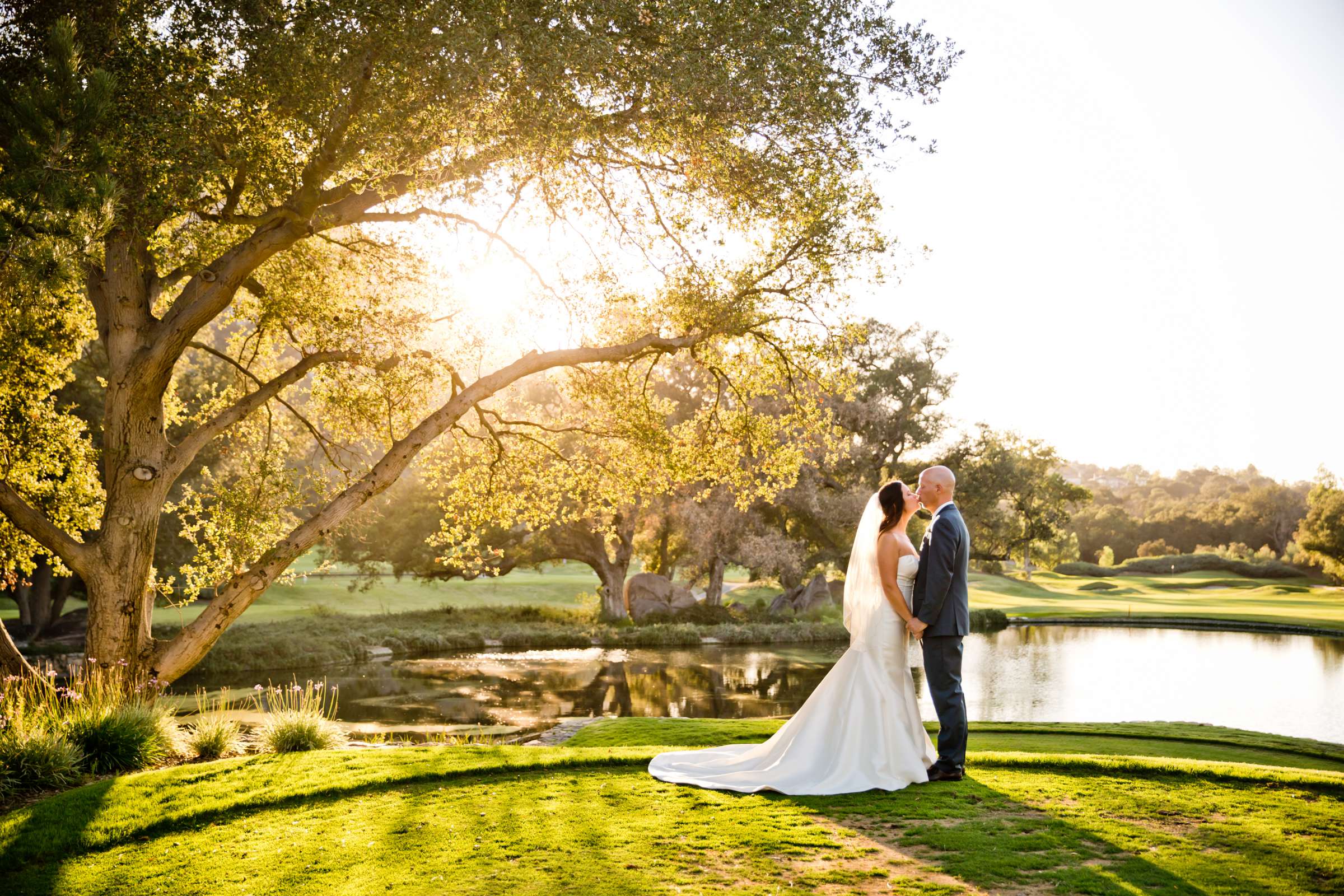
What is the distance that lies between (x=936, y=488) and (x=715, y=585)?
28.3 meters

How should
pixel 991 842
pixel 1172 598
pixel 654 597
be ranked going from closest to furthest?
pixel 991 842
pixel 654 597
pixel 1172 598

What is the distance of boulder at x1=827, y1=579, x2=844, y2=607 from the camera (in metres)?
40.7

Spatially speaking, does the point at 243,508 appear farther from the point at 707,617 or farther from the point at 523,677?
the point at 707,617

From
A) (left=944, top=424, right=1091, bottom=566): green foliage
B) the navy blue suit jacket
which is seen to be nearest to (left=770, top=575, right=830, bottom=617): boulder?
(left=944, top=424, right=1091, bottom=566): green foliage

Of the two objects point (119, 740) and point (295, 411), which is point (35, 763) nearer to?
point (119, 740)

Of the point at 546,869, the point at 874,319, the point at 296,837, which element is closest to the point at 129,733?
the point at 296,837

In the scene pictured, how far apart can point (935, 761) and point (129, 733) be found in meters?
8.22

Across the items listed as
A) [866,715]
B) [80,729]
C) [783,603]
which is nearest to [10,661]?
[80,729]

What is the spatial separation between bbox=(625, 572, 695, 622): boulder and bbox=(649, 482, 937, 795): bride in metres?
26.6

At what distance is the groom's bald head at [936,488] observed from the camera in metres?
7.61

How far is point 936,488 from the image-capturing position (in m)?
A: 7.66

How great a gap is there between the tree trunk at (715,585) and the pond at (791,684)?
450 cm

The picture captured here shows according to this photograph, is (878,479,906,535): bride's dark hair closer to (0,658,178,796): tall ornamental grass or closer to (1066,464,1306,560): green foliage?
(0,658,178,796): tall ornamental grass

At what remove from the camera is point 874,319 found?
3772 cm
